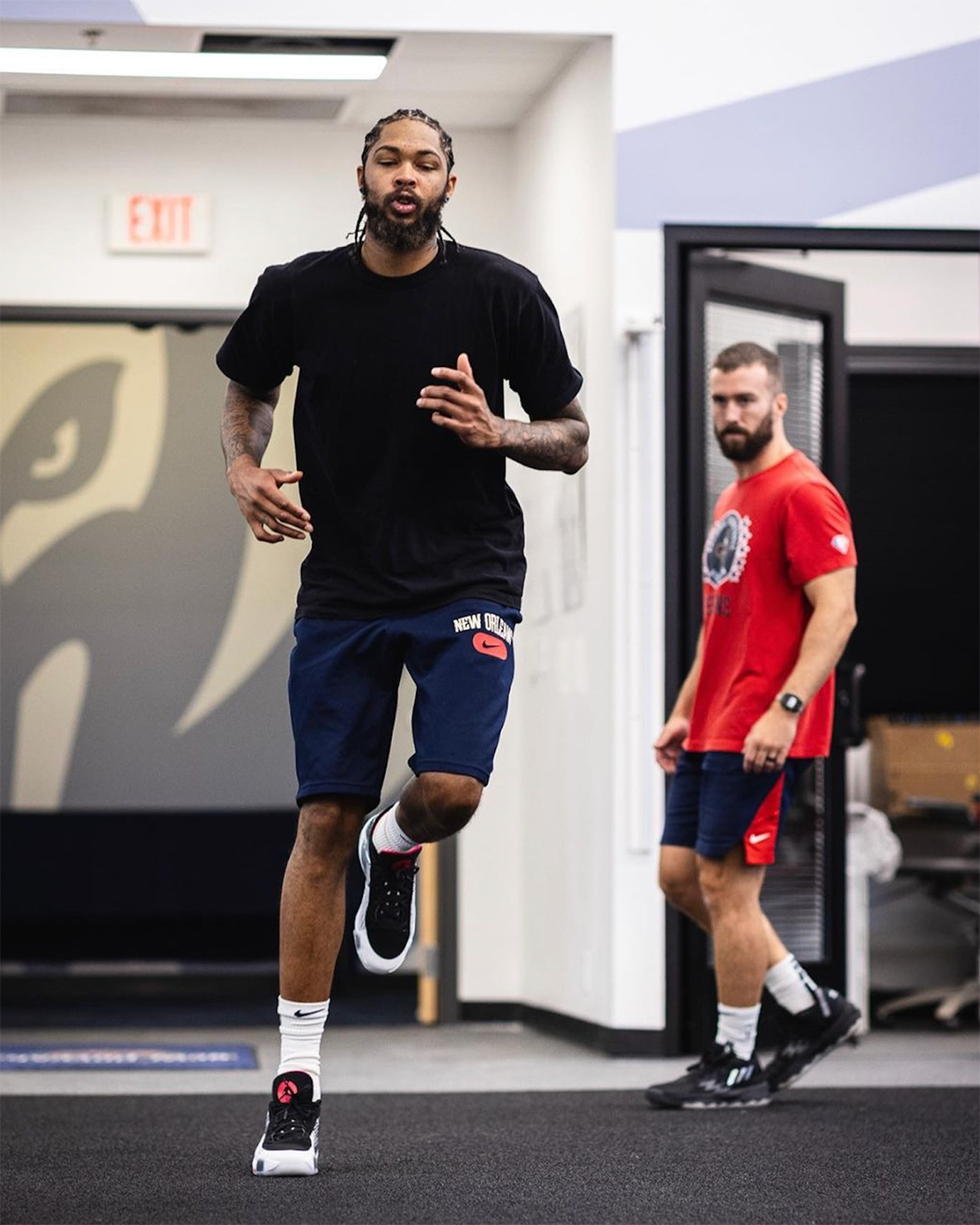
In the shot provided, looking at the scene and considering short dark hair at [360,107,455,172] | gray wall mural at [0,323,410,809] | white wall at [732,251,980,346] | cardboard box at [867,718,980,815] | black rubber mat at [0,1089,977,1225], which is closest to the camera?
black rubber mat at [0,1089,977,1225]

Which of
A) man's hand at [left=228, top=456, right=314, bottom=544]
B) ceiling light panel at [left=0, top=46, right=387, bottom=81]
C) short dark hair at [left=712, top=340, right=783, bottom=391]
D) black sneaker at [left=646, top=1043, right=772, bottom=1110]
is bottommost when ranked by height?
black sneaker at [left=646, top=1043, right=772, bottom=1110]

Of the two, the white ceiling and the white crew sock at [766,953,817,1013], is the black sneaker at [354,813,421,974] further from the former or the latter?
the white ceiling

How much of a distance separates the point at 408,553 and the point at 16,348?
5.82 m

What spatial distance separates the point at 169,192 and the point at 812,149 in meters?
2.06

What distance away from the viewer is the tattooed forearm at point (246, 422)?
313 cm

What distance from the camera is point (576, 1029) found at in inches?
223

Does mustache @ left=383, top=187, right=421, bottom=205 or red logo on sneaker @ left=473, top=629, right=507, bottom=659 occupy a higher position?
mustache @ left=383, top=187, right=421, bottom=205

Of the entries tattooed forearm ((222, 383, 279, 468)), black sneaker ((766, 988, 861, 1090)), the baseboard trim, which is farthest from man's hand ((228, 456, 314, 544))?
→ the baseboard trim

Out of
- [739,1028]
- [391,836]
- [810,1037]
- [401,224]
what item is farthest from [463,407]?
[810,1037]

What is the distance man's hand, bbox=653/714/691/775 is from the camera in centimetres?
432

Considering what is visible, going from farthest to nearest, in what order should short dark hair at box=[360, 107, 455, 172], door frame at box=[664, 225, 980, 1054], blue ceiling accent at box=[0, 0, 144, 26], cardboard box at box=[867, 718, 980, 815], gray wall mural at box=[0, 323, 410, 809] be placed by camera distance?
1. gray wall mural at box=[0, 323, 410, 809]
2. cardboard box at box=[867, 718, 980, 815]
3. door frame at box=[664, 225, 980, 1054]
4. blue ceiling accent at box=[0, 0, 144, 26]
5. short dark hair at box=[360, 107, 455, 172]

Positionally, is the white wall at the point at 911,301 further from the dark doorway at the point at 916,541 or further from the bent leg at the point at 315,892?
the bent leg at the point at 315,892

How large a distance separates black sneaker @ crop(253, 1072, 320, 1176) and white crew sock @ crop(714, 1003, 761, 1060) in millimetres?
1296

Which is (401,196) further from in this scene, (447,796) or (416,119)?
(447,796)
